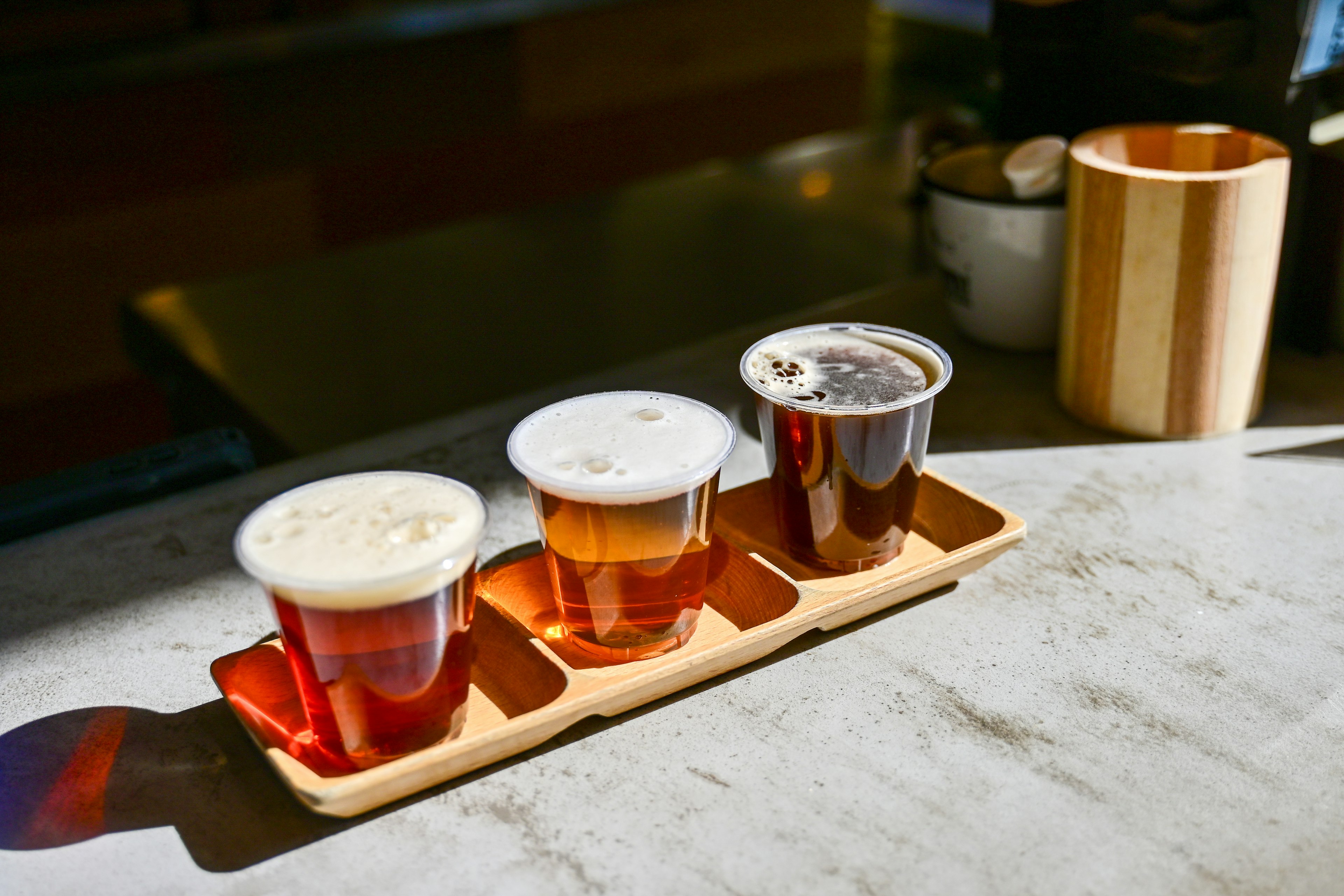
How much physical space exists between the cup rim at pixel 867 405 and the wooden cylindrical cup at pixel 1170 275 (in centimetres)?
30

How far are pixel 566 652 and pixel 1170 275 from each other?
0.65 metres

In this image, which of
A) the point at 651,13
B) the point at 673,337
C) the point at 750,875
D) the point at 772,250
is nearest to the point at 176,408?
the point at 673,337

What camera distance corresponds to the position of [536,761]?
0.75 m

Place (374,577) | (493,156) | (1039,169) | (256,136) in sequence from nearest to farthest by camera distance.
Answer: (374,577) → (1039,169) → (256,136) → (493,156)

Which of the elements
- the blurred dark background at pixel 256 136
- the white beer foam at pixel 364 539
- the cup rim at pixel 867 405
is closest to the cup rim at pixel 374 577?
the white beer foam at pixel 364 539

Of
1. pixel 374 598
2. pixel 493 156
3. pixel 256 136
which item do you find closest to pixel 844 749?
pixel 374 598

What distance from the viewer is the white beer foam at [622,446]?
0.72 meters

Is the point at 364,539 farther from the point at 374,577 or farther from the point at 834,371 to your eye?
the point at 834,371

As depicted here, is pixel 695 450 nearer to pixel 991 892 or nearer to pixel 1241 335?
pixel 991 892

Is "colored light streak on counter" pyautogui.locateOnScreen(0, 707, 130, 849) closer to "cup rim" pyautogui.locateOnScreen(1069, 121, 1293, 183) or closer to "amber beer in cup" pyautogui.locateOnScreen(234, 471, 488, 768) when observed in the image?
"amber beer in cup" pyautogui.locateOnScreen(234, 471, 488, 768)

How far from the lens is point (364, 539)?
0.67 meters

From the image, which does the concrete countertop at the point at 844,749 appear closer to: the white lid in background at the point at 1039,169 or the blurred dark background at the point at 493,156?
the white lid in background at the point at 1039,169

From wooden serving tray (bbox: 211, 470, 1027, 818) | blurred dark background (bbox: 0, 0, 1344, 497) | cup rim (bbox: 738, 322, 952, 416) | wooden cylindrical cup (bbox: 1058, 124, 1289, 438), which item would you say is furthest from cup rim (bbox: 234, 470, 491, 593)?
blurred dark background (bbox: 0, 0, 1344, 497)

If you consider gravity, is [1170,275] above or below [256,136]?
above
